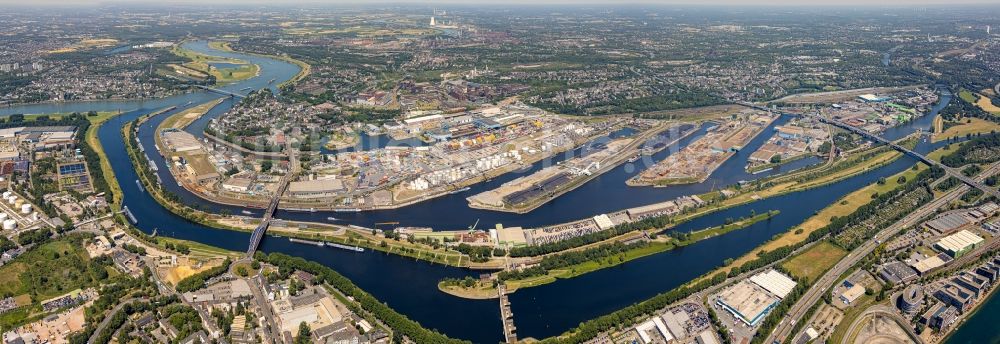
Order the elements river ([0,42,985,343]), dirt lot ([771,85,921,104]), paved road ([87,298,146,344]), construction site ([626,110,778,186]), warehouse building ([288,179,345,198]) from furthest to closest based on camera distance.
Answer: dirt lot ([771,85,921,104]) → construction site ([626,110,778,186]) → warehouse building ([288,179,345,198]) → river ([0,42,985,343]) → paved road ([87,298,146,344])

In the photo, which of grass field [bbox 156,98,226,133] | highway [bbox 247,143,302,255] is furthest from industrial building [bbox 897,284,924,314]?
grass field [bbox 156,98,226,133]

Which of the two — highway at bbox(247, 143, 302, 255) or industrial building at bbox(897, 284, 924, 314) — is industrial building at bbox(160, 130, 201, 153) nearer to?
highway at bbox(247, 143, 302, 255)

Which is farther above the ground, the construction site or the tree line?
the construction site

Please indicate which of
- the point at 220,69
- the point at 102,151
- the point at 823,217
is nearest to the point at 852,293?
the point at 823,217

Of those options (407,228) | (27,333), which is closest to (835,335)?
(407,228)

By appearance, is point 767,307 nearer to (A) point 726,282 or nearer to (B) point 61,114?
(A) point 726,282

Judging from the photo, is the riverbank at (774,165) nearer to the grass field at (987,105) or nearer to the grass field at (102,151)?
the grass field at (987,105)
